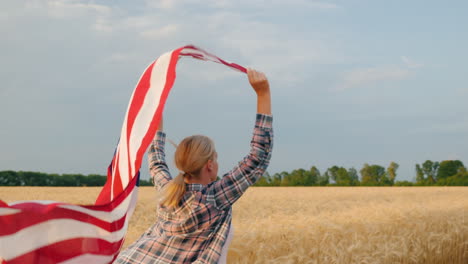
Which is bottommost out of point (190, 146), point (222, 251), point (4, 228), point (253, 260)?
point (253, 260)

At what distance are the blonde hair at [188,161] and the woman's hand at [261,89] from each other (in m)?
0.31

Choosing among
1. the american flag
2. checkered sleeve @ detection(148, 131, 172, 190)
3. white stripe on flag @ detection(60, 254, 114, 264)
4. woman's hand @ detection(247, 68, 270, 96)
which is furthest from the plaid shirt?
white stripe on flag @ detection(60, 254, 114, 264)

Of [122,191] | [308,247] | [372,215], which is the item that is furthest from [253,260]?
[372,215]

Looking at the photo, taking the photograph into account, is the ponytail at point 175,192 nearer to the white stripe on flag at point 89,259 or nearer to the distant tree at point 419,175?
the white stripe on flag at point 89,259

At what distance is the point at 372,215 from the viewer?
19.8ft

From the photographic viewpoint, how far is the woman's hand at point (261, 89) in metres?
2.15

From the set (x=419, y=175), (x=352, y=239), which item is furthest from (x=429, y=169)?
(x=352, y=239)

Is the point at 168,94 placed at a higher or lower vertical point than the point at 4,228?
higher

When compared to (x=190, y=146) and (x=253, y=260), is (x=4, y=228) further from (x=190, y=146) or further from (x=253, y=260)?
(x=253, y=260)

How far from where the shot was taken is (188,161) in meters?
2.21

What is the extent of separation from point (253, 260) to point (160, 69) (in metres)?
2.16

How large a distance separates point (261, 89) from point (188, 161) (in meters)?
0.49

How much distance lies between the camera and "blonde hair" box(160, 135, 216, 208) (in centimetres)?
219

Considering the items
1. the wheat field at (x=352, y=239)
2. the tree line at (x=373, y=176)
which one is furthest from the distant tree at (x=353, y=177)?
the wheat field at (x=352, y=239)
